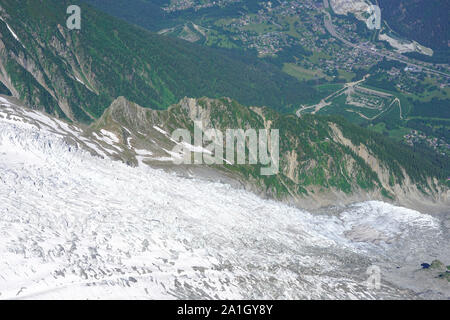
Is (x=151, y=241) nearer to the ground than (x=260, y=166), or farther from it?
farther from it

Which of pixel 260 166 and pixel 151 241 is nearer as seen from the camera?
pixel 151 241

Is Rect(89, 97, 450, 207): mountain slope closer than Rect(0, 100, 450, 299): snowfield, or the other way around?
Rect(0, 100, 450, 299): snowfield

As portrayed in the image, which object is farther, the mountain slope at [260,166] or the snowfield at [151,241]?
the mountain slope at [260,166]

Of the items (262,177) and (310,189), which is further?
(310,189)

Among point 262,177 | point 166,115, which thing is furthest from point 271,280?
point 166,115

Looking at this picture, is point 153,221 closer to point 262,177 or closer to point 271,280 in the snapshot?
point 271,280
